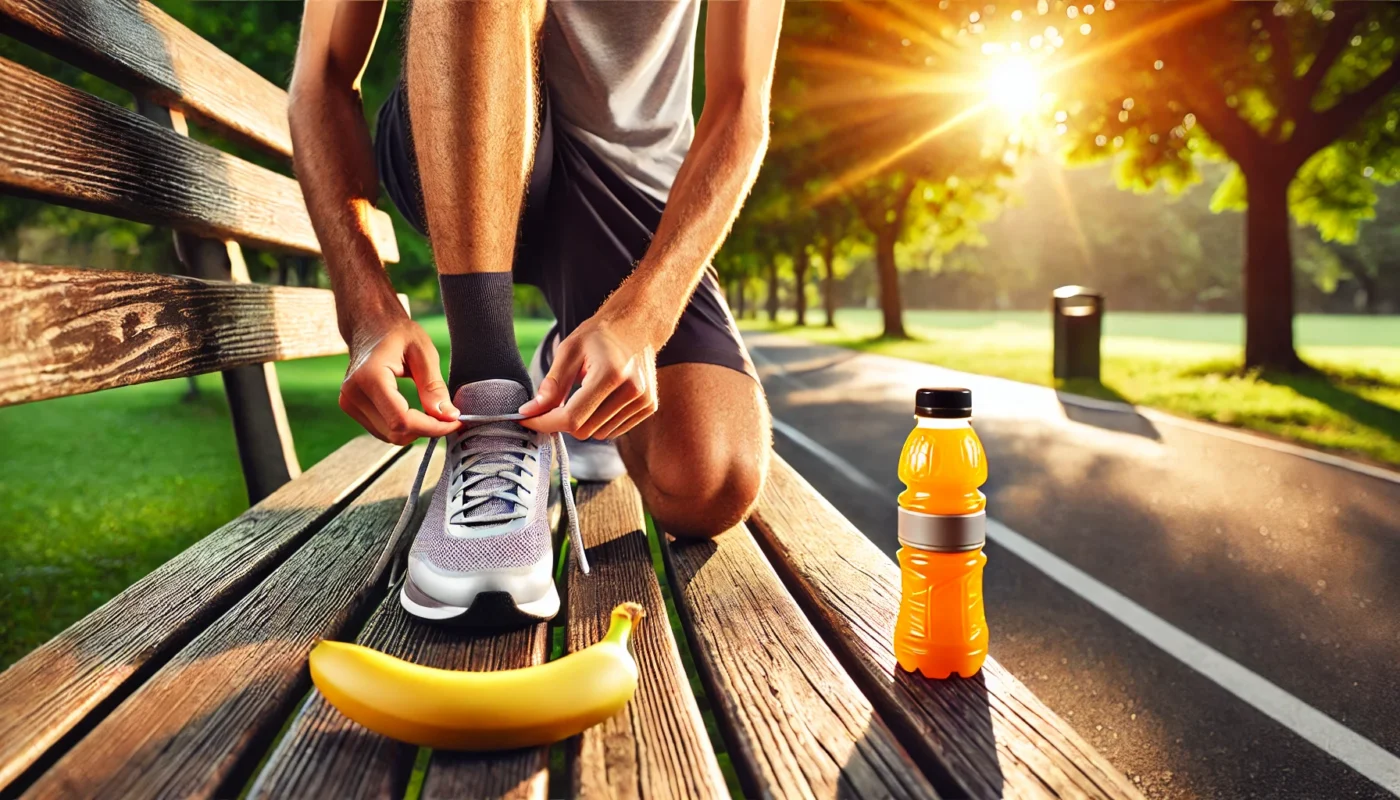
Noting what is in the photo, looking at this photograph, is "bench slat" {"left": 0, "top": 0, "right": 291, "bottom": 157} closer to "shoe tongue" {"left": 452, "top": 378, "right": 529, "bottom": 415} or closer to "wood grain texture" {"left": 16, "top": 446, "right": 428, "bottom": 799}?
"shoe tongue" {"left": 452, "top": 378, "right": 529, "bottom": 415}

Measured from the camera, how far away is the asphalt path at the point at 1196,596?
2391mm

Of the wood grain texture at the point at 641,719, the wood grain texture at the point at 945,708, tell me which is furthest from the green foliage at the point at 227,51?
the wood grain texture at the point at 945,708

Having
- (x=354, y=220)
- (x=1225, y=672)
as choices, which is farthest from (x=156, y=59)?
(x=1225, y=672)

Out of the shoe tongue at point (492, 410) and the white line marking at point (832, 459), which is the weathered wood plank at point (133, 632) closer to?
the shoe tongue at point (492, 410)

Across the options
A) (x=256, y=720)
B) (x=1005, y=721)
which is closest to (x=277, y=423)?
(x=256, y=720)

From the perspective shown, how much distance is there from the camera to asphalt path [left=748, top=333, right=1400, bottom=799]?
7.84ft

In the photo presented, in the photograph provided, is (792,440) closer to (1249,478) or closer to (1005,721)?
(1249,478)

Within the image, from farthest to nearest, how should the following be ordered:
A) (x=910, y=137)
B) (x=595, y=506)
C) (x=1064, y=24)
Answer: (x=910, y=137) → (x=1064, y=24) → (x=595, y=506)

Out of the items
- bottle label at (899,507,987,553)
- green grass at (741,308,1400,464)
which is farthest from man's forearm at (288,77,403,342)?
green grass at (741,308,1400,464)

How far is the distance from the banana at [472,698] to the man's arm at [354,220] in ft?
1.70

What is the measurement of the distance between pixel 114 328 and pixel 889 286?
30.0 metres

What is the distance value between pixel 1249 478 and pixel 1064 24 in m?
11.2

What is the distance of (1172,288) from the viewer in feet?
283

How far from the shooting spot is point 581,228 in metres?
2.88
